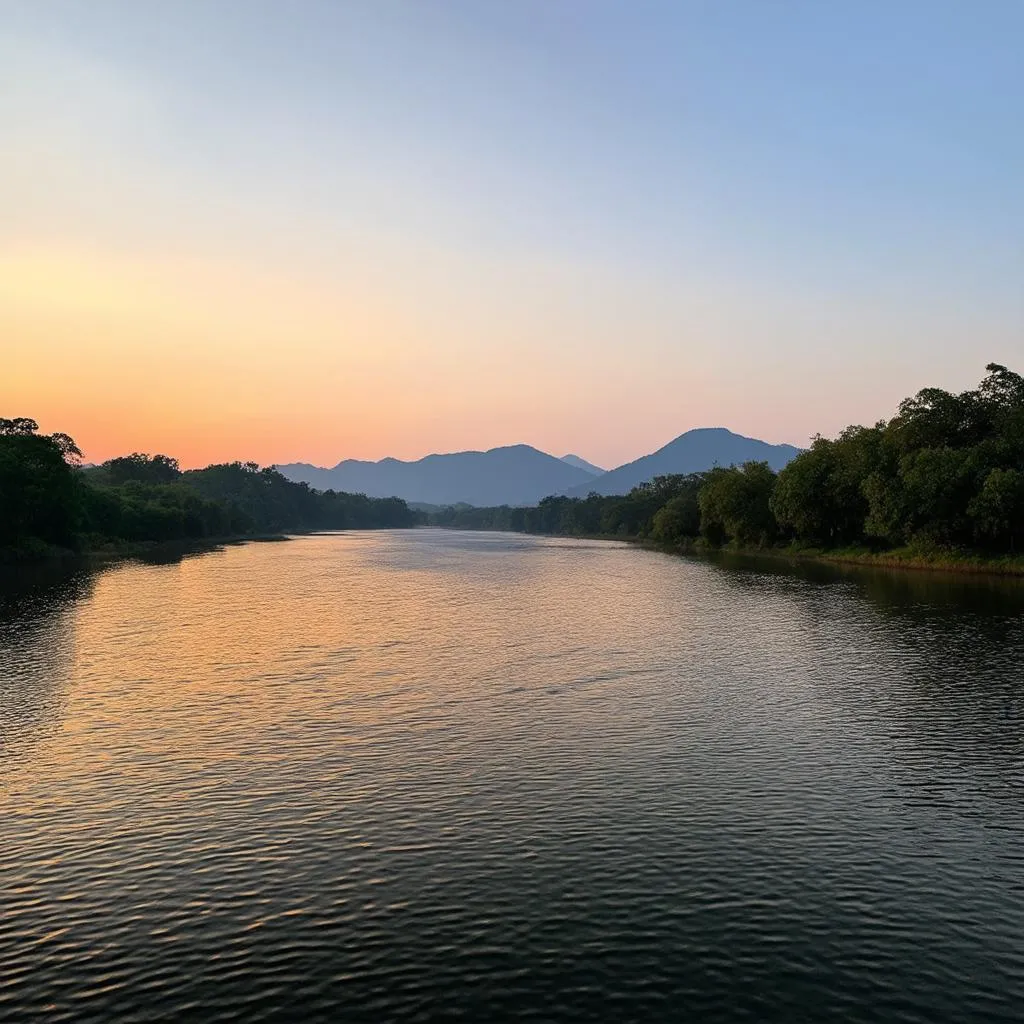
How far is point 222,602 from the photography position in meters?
81.9

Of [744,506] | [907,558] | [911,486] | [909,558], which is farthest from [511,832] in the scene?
[744,506]

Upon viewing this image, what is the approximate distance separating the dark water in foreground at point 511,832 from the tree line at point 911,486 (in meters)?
51.5

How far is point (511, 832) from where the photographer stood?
25.1m

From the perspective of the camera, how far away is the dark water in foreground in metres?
17.5

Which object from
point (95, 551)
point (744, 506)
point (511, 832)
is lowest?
point (511, 832)

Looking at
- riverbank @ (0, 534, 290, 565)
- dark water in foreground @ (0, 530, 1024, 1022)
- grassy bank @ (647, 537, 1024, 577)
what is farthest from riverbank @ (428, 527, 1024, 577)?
riverbank @ (0, 534, 290, 565)

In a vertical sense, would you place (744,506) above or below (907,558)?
above

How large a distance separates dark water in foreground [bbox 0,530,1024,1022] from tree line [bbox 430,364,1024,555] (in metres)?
51.5

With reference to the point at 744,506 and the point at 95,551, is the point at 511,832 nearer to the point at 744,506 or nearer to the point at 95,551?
the point at 744,506

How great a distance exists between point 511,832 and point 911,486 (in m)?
96.9

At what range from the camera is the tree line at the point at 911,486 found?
337ft

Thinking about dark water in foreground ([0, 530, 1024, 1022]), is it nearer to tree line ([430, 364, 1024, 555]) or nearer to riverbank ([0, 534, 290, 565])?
tree line ([430, 364, 1024, 555])

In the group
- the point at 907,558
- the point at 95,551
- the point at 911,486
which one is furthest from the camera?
the point at 95,551

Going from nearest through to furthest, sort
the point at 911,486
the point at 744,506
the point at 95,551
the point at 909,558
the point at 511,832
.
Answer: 1. the point at 511,832
2. the point at 911,486
3. the point at 909,558
4. the point at 95,551
5. the point at 744,506
